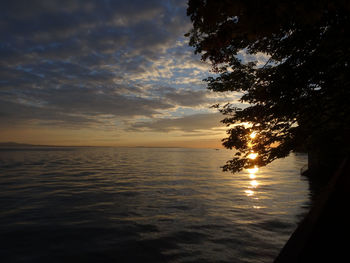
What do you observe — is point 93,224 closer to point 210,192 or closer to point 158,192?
point 158,192

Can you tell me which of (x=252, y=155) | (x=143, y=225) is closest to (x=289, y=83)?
(x=252, y=155)

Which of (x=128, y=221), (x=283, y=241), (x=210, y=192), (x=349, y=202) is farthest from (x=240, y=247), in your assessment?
(x=210, y=192)

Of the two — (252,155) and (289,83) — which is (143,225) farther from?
(289,83)

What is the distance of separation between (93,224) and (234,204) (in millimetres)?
8374

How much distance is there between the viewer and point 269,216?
11.8 m

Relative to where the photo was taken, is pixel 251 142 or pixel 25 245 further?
pixel 251 142

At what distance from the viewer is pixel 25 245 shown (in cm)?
784

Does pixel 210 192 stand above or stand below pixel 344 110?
below

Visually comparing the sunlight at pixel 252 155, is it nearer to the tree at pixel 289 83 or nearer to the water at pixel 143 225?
the tree at pixel 289 83

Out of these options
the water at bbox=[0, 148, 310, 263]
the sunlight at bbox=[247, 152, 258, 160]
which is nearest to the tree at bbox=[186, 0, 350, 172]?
the sunlight at bbox=[247, 152, 258, 160]

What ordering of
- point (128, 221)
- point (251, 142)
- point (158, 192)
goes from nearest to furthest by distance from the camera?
point (251, 142), point (128, 221), point (158, 192)

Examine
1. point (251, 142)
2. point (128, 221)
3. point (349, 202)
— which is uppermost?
point (251, 142)

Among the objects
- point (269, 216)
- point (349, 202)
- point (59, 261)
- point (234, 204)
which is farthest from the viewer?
point (234, 204)

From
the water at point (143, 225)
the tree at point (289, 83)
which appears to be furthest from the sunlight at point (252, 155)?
the water at point (143, 225)
